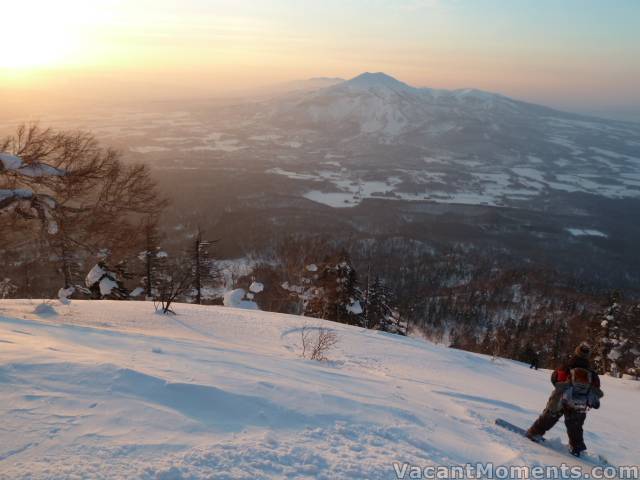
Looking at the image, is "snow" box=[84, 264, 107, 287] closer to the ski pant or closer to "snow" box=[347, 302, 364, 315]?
"snow" box=[347, 302, 364, 315]

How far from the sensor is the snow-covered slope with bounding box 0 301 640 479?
11.9 feet

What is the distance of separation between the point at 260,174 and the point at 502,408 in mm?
177987

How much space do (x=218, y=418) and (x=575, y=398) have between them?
496cm

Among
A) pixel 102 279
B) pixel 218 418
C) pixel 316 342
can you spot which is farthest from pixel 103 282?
pixel 218 418

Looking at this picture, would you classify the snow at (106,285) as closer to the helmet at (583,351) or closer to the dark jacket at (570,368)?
the dark jacket at (570,368)

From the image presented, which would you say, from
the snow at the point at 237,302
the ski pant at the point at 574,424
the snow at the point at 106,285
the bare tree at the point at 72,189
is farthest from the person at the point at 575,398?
the snow at the point at 106,285

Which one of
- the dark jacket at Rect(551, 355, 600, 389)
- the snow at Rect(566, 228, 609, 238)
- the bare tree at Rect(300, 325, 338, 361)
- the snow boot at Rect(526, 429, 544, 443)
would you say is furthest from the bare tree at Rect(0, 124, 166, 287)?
the snow at Rect(566, 228, 609, 238)

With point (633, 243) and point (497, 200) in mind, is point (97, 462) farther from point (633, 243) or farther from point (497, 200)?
point (497, 200)

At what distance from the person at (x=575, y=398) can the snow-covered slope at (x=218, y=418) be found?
18.3 inches

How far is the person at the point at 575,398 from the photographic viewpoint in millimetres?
5789

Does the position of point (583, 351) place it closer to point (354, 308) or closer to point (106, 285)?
point (354, 308)

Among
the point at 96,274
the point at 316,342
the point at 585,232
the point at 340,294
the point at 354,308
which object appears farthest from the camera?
the point at 585,232

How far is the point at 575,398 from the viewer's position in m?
5.83

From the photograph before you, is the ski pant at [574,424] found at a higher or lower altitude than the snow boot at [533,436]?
higher
